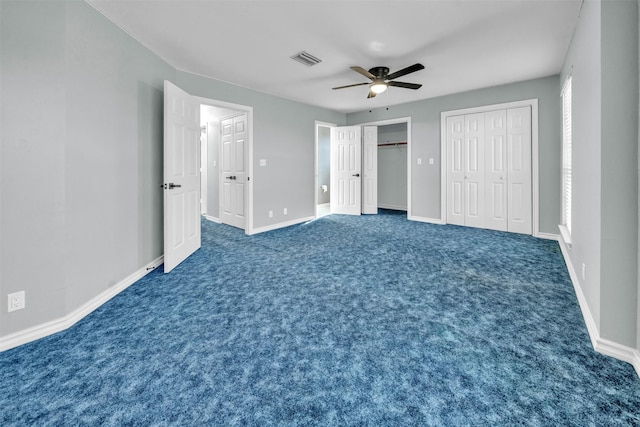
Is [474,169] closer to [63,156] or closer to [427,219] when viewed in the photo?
[427,219]

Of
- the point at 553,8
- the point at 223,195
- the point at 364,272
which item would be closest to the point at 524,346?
the point at 364,272

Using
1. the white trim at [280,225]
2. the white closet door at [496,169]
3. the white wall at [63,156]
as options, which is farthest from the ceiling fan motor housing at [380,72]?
the white trim at [280,225]

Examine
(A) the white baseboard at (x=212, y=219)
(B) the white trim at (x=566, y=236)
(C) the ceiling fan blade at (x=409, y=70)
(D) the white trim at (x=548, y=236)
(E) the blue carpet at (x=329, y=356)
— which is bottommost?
(E) the blue carpet at (x=329, y=356)

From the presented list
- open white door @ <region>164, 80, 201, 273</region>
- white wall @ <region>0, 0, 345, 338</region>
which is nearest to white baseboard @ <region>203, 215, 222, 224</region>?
open white door @ <region>164, 80, 201, 273</region>

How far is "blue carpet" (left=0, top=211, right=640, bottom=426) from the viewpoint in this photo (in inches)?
52.7

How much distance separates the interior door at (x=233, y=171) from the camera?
536 cm

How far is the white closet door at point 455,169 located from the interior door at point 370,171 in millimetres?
1856

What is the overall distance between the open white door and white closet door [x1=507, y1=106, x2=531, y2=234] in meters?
4.95

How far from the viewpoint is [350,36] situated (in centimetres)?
312

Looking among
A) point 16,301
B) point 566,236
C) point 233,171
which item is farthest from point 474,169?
point 16,301

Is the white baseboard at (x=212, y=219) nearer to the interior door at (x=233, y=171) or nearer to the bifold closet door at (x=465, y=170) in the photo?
the interior door at (x=233, y=171)

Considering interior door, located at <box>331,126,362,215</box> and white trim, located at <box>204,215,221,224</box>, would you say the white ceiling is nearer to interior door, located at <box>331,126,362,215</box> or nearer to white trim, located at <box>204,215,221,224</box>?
interior door, located at <box>331,126,362,215</box>

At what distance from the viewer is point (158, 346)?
6.10ft

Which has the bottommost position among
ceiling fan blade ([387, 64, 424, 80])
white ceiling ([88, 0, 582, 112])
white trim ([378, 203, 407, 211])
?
white trim ([378, 203, 407, 211])
